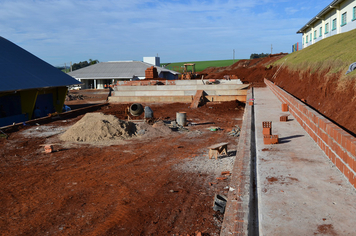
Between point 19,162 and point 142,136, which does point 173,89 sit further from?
point 19,162

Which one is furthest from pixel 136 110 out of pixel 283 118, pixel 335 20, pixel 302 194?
pixel 335 20

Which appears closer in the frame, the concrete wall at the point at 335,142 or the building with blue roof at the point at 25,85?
the concrete wall at the point at 335,142

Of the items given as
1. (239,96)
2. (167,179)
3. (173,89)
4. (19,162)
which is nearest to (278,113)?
(167,179)

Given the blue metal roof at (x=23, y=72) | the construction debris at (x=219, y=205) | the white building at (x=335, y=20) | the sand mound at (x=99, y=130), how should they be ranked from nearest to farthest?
the construction debris at (x=219, y=205)
the sand mound at (x=99, y=130)
the blue metal roof at (x=23, y=72)
the white building at (x=335, y=20)

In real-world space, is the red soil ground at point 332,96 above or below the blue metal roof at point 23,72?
below

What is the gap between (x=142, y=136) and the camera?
1299cm

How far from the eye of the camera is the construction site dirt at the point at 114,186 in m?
5.12

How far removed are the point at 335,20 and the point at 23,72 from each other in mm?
29018

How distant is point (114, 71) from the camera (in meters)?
56.8

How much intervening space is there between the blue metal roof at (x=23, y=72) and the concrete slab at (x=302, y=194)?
57.1ft

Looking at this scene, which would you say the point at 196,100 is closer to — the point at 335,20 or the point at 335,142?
the point at 335,20

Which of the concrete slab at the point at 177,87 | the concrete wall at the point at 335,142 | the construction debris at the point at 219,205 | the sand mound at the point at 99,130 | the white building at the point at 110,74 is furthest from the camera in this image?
the white building at the point at 110,74

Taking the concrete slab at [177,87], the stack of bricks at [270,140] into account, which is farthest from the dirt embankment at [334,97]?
the concrete slab at [177,87]

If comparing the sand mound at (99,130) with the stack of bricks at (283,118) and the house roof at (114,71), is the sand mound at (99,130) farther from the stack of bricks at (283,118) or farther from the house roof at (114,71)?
the house roof at (114,71)
